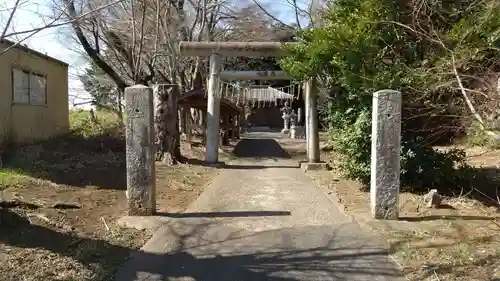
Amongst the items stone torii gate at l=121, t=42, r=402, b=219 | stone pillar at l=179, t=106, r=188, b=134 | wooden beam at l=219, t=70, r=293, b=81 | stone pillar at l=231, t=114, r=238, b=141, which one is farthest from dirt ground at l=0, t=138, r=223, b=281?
stone pillar at l=231, t=114, r=238, b=141

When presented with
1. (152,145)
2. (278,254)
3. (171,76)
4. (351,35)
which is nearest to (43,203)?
(152,145)

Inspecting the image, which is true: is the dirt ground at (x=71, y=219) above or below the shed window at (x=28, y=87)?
below

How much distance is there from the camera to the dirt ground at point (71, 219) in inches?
211

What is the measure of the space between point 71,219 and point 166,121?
255 inches

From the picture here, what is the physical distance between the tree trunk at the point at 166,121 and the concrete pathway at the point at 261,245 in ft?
13.8

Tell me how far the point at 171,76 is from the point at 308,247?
14.5m

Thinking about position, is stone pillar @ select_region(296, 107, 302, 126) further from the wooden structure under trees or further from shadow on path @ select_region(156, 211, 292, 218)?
shadow on path @ select_region(156, 211, 292, 218)

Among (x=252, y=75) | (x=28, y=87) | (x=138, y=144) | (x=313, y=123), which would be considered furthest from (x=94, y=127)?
(x=138, y=144)

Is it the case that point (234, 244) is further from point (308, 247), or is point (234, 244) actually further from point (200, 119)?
point (200, 119)

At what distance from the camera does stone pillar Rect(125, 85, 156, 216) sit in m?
7.47

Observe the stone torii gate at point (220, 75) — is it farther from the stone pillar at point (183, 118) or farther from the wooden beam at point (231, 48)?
the stone pillar at point (183, 118)

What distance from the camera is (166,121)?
44.0 ft

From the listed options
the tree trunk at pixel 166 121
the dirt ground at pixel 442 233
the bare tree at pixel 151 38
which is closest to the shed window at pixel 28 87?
the bare tree at pixel 151 38

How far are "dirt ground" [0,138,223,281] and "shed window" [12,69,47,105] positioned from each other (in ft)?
10.0
